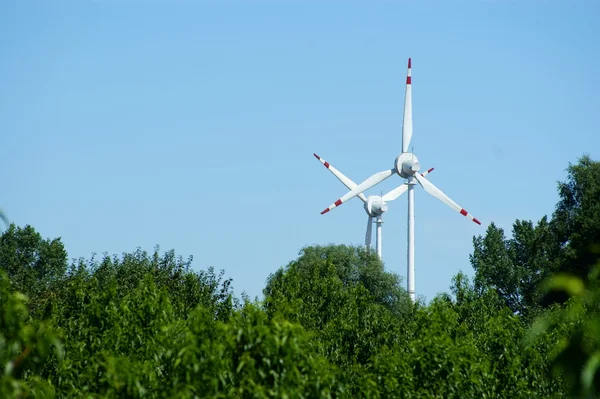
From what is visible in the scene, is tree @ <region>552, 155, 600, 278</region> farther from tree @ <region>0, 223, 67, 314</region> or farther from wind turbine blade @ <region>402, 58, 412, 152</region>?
tree @ <region>0, 223, 67, 314</region>

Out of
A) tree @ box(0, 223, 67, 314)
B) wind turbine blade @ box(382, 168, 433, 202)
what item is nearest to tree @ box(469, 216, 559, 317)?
wind turbine blade @ box(382, 168, 433, 202)

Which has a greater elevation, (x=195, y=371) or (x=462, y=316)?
(x=462, y=316)

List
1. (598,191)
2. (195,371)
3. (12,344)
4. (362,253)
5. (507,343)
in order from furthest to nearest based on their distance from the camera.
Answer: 1. (362,253)
2. (598,191)
3. (507,343)
4. (195,371)
5. (12,344)

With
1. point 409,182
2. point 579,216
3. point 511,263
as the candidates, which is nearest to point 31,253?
point 409,182

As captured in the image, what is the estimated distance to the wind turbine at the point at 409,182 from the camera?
317 ft

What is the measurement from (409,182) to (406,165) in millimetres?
1754

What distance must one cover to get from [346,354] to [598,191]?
43676 mm

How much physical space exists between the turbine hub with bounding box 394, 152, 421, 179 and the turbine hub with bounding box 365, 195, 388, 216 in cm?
1552

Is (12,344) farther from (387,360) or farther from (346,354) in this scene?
(346,354)

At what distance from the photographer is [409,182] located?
346 ft

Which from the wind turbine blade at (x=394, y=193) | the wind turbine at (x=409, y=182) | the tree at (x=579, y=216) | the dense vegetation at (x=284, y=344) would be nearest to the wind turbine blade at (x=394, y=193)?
the wind turbine blade at (x=394, y=193)

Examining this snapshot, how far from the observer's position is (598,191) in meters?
84.1

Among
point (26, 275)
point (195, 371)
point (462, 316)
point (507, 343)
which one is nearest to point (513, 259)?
point (26, 275)

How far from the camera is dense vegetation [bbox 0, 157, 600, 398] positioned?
37.4 ft
